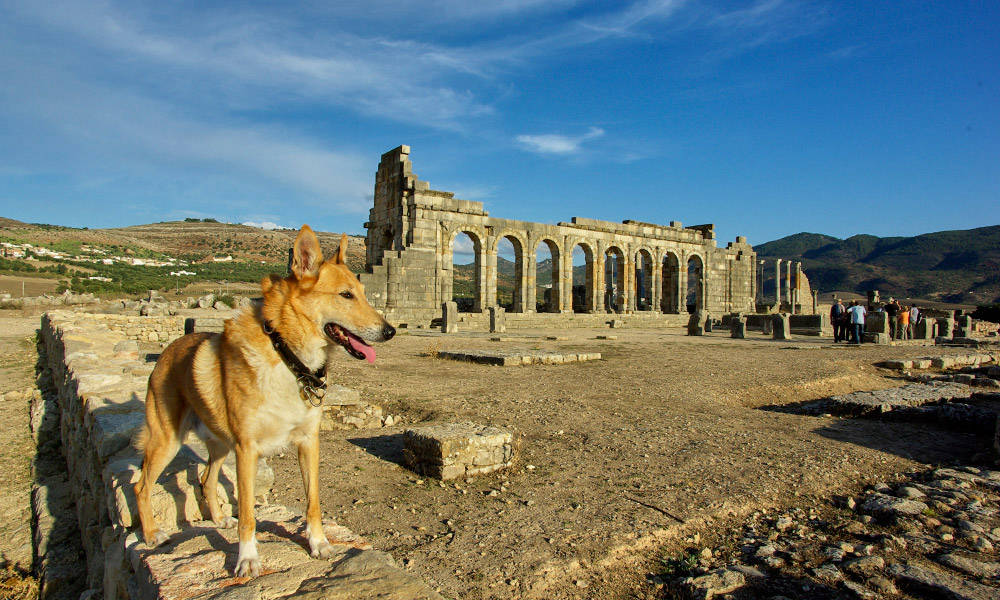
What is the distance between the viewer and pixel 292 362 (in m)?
2.39

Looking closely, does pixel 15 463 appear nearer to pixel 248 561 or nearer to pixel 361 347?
pixel 248 561

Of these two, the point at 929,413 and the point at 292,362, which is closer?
the point at 292,362

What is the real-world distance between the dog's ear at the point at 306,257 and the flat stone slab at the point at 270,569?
120cm

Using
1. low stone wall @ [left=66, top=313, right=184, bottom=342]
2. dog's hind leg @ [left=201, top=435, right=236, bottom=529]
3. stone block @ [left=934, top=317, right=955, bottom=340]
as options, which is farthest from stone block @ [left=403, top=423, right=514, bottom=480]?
stone block @ [left=934, top=317, right=955, bottom=340]

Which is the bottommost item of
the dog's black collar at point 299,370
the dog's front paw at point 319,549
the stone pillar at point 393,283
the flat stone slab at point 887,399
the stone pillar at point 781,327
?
the flat stone slab at point 887,399

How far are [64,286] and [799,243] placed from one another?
16467cm

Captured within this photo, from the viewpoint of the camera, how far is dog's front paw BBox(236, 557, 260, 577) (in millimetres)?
2158

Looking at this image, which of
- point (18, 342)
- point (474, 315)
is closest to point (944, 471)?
point (474, 315)

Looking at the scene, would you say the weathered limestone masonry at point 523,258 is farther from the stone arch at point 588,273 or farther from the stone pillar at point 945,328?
the stone pillar at point 945,328

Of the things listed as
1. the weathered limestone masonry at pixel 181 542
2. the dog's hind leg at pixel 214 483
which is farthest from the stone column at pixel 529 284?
the dog's hind leg at pixel 214 483

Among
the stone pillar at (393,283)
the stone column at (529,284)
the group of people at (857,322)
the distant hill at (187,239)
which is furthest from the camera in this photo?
the distant hill at (187,239)

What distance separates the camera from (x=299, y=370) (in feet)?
7.86

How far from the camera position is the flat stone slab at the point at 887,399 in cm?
735

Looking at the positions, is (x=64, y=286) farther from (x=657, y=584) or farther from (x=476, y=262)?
(x=657, y=584)
